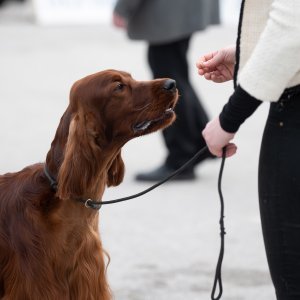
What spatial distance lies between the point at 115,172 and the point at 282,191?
1.02 metres

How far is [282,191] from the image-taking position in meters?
2.70

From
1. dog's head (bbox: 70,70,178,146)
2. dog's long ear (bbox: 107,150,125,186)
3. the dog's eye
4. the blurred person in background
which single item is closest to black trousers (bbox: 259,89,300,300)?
dog's head (bbox: 70,70,178,146)

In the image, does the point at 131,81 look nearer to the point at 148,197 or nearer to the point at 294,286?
the point at 294,286

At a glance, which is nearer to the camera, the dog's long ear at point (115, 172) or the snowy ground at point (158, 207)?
the dog's long ear at point (115, 172)

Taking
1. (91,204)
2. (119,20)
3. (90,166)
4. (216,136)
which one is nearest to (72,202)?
(91,204)

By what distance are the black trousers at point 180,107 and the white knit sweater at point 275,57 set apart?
3996mm

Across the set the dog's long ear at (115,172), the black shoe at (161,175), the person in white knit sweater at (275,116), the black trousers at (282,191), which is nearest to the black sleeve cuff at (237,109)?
the person in white knit sweater at (275,116)

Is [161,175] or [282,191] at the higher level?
[282,191]

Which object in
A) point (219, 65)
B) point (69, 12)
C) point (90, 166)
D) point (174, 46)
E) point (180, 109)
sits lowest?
point (69, 12)

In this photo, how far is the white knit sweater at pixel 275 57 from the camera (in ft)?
8.09

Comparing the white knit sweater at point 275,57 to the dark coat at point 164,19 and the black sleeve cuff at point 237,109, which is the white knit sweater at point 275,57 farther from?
the dark coat at point 164,19

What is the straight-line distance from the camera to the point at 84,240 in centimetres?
344

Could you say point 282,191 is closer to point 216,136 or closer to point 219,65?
point 216,136

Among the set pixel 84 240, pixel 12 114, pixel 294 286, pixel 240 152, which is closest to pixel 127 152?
pixel 240 152
